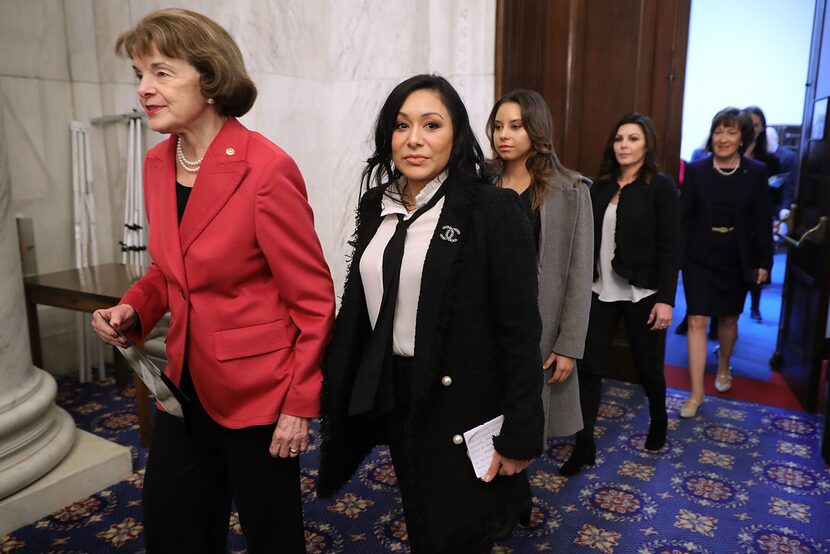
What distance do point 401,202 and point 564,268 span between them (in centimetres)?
96

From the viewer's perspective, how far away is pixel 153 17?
1498mm

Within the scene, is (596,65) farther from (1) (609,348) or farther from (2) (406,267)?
(2) (406,267)

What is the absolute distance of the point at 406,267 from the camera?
154 centimetres

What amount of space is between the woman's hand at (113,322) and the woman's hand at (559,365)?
1455 mm

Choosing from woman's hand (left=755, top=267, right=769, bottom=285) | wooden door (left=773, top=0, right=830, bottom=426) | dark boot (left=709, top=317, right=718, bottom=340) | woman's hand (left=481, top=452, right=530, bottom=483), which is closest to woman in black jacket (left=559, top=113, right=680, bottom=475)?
woman's hand (left=755, top=267, right=769, bottom=285)

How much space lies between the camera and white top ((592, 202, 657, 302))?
3.18 m

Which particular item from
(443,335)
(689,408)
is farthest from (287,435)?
(689,408)

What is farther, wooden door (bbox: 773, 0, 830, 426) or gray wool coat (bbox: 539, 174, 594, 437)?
wooden door (bbox: 773, 0, 830, 426)

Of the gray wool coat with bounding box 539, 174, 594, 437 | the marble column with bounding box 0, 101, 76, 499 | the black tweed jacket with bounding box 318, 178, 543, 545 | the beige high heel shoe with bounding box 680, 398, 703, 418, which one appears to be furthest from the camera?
the beige high heel shoe with bounding box 680, 398, 703, 418

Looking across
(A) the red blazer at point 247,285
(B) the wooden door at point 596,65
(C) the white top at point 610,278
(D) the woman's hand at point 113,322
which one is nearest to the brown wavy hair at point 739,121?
(B) the wooden door at point 596,65

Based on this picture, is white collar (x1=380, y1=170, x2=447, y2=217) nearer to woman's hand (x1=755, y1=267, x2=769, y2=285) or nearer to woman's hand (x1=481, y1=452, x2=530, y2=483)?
woman's hand (x1=481, y1=452, x2=530, y2=483)

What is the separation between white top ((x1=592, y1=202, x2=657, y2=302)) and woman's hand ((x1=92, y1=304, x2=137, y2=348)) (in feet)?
7.42

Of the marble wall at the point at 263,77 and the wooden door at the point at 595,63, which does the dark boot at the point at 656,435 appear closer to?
the wooden door at the point at 595,63

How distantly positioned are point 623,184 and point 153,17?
247cm
